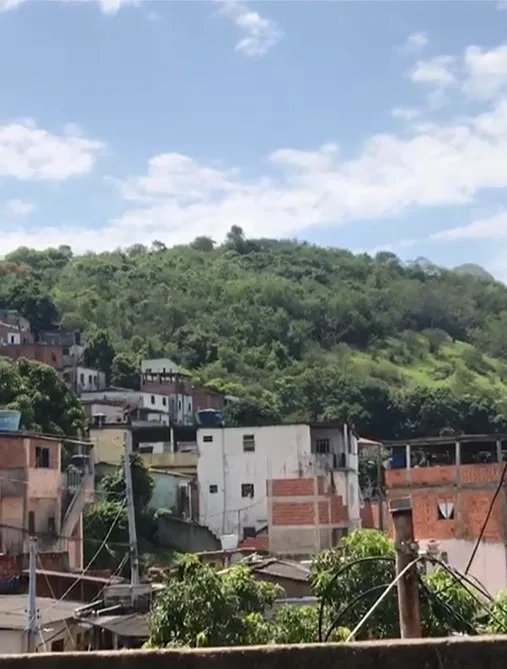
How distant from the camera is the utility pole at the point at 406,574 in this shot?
270 inches

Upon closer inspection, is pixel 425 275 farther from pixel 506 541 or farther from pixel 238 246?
pixel 506 541

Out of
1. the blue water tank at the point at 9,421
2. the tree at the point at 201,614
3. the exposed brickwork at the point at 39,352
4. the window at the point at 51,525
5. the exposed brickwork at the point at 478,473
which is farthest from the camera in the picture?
the exposed brickwork at the point at 39,352

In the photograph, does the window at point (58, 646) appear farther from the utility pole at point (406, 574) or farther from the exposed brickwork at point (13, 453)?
the exposed brickwork at point (13, 453)

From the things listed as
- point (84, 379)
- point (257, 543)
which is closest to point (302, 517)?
point (257, 543)

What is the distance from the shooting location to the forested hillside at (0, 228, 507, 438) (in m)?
80.5

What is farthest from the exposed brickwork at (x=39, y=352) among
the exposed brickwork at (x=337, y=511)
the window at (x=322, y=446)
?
the exposed brickwork at (x=337, y=511)

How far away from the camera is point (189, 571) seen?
553 inches

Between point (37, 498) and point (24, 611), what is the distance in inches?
551

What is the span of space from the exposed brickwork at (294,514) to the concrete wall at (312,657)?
125 feet

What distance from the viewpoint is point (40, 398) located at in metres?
51.6

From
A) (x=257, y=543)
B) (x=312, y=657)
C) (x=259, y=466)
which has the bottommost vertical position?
(x=257, y=543)

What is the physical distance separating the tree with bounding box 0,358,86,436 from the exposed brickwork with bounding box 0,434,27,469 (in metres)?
15.6

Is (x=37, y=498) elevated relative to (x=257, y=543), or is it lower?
elevated

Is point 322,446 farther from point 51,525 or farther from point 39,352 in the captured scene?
point 39,352
